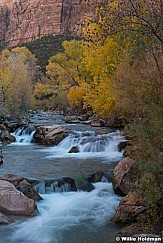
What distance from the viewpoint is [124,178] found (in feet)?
28.9

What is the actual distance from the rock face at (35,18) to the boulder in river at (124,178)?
92.5 meters

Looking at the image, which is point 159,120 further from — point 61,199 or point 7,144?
point 7,144

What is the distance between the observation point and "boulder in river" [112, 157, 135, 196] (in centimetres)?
874

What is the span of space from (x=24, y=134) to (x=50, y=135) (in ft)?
10.5

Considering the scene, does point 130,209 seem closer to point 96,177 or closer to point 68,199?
point 68,199

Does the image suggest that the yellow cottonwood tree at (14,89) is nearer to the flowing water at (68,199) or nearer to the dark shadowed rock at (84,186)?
the flowing water at (68,199)

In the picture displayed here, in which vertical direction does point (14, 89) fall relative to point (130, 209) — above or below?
above

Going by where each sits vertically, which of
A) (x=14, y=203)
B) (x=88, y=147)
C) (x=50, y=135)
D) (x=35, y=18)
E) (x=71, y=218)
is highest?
(x=35, y=18)

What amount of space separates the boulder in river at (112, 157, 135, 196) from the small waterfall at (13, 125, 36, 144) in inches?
454

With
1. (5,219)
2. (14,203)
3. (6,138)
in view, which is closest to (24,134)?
(6,138)

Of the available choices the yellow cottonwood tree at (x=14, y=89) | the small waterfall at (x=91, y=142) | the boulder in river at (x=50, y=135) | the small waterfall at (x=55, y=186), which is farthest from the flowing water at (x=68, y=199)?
the yellow cottonwood tree at (x=14, y=89)

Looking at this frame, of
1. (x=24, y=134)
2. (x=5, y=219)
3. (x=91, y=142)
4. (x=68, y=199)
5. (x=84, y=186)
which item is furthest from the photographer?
(x=24, y=134)

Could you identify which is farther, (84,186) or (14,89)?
(14,89)

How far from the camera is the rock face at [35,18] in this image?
103 metres
